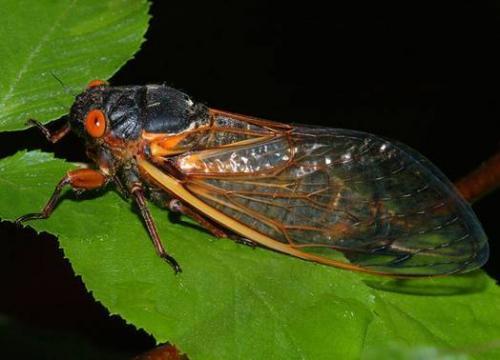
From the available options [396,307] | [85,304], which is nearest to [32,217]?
[396,307]

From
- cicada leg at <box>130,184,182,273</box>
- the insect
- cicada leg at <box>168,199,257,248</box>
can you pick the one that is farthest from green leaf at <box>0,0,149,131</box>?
cicada leg at <box>168,199,257,248</box>

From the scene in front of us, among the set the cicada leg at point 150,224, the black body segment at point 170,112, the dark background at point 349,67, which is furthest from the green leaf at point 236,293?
the dark background at point 349,67

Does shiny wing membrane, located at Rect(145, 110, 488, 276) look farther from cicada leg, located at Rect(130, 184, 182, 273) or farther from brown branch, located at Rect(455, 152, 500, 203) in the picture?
cicada leg, located at Rect(130, 184, 182, 273)

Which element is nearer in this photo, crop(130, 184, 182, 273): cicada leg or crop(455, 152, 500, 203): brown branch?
crop(130, 184, 182, 273): cicada leg

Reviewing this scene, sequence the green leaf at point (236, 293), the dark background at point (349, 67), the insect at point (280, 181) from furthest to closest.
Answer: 1. the dark background at point (349, 67)
2. the insect at point (280, 181)
3. the green leaf at point (236, 293)

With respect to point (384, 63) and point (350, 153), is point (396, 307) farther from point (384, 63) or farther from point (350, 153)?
point (384, 63)

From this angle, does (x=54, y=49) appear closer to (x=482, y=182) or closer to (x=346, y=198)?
(x=346, y=198)

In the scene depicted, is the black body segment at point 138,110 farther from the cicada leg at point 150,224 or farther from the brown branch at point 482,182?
the brown branch at point 482,182
